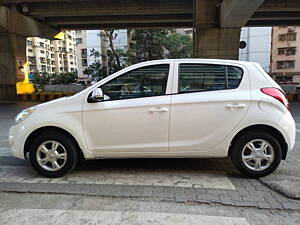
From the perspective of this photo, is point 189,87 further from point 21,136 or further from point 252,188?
point 21,136

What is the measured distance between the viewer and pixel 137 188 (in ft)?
10.7

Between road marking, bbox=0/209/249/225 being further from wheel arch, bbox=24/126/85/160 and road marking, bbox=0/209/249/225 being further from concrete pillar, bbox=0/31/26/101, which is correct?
concrete pillar, bbox=0/31/26/101

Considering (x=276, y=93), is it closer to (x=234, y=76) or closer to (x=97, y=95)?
(x=234, y=76)

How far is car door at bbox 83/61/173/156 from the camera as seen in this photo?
345 centimetres

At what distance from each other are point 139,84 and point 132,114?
47 cm

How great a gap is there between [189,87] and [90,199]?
1988 mm

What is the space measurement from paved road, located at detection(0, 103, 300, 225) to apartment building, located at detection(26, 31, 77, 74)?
266ft

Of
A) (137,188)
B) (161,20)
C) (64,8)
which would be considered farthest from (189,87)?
(161,20)

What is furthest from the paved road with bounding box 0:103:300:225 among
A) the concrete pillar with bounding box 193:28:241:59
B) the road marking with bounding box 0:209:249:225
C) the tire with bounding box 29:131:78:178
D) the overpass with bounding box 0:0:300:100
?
the concrete pillar with bounding box 193:28:241:59

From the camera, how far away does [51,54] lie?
8719cm

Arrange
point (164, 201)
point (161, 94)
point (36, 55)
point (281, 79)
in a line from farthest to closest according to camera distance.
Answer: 1. point (36, 55)
2. point (281, 79)
3. point (161, 94)
4. point (164, 201)

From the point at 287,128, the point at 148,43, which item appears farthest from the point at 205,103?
the point at 148,43

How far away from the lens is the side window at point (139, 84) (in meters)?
3.53

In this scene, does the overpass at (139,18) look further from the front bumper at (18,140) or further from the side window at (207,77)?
the front bumper at (18,140)
